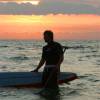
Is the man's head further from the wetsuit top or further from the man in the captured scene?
the wetsuit top

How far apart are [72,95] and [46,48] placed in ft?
8.05

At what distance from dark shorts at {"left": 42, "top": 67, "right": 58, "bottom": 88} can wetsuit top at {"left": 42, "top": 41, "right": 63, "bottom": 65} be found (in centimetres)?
23

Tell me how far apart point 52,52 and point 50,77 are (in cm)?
83

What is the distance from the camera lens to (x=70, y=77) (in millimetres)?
15320

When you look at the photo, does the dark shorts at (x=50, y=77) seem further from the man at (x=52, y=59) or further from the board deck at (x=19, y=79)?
the board deck at (x=19, y=79)

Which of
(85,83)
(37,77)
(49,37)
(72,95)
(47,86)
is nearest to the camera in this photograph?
(49,37)

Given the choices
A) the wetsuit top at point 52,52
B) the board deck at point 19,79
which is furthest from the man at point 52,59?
the board deck at point 19,79

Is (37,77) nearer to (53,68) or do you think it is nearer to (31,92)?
(31,92)

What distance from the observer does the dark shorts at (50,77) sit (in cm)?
1233

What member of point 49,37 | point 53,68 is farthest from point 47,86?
point 49,37

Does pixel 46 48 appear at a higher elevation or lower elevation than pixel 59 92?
higher

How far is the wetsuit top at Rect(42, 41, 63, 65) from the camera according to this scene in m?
12.1

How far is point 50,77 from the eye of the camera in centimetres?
1240

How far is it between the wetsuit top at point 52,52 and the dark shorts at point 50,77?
0.23 metres
